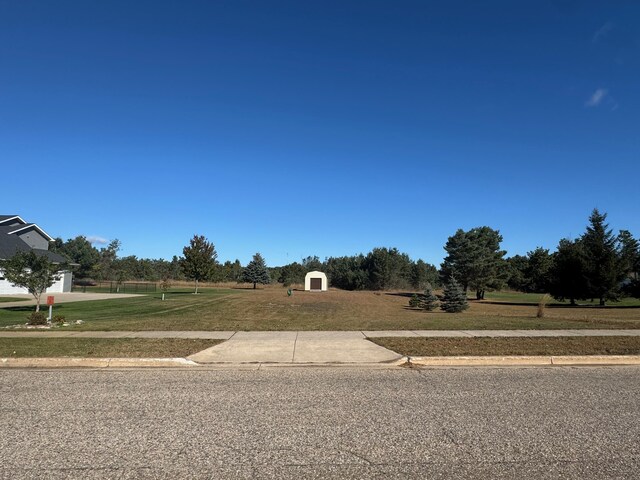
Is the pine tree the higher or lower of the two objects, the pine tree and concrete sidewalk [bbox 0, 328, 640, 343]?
the higher

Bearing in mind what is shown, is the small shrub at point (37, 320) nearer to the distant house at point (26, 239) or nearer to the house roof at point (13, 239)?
the house roof at point (13, 239)

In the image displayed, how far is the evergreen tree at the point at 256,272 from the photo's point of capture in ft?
244

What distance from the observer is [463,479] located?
3848mm

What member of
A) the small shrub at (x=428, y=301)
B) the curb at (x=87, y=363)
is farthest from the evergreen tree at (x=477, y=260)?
the curb at (x=87, y=363)

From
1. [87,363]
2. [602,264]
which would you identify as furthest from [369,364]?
[602,264]

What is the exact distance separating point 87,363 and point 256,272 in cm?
6602

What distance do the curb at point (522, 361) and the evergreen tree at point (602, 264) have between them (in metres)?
28.1

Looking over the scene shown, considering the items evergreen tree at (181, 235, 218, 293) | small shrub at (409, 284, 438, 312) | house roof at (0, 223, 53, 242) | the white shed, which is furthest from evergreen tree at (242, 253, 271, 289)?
small shrub at (409, 284, 438, 312)

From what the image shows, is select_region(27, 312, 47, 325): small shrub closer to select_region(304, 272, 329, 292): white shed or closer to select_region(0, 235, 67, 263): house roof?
select_region(0, 235, 67, 263): house roof

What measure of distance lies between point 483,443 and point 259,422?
2.53 m

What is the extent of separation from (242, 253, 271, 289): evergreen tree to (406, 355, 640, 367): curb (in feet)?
216

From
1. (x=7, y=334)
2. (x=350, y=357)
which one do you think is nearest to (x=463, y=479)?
(x=350, y=357)

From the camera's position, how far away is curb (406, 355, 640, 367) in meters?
9.23

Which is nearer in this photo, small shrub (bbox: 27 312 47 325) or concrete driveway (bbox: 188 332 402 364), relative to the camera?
concrete driveway (bbox: 188 332 402 364)
